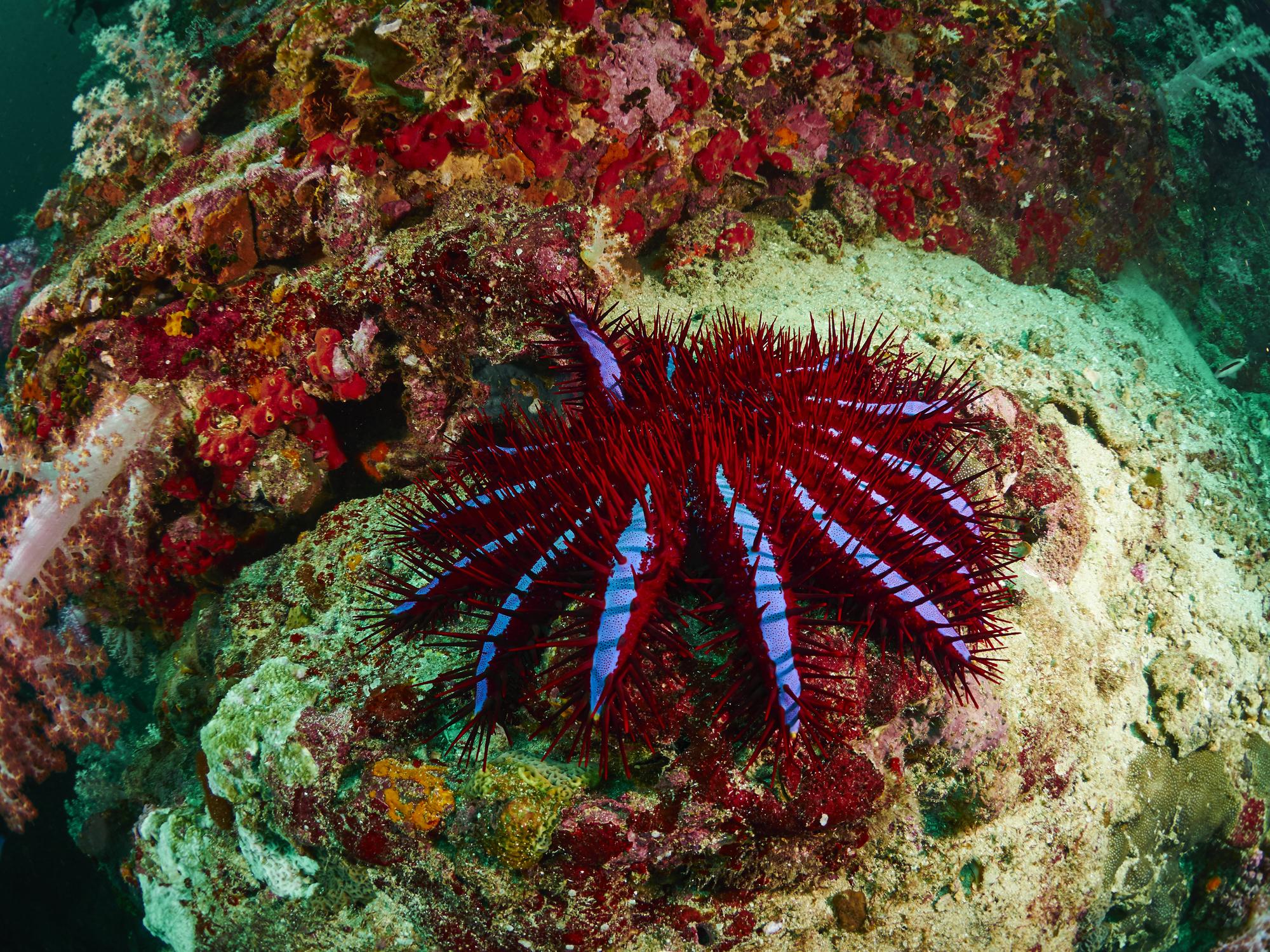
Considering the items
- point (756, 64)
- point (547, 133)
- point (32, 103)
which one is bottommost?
point (547, 133)

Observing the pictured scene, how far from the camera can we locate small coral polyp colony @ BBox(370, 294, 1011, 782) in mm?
1644

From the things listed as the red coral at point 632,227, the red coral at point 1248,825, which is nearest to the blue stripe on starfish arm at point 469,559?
the red coral at point 632,227

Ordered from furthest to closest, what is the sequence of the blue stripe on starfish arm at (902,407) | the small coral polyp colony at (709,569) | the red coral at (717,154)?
the red coral at (717,154)
the blue stripe on starfish arm at (902,407)
the small coral polyp colony at (709,569)

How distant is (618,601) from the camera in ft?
5.24

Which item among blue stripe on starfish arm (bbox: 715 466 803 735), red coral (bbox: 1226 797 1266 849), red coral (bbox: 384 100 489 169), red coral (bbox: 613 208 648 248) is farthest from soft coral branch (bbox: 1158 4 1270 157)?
blue stripe on starfish arm (bbox: 715 466 803 735)

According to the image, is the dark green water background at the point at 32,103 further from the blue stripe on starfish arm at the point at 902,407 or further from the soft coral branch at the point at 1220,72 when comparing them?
the soft coral branch at the point at 1220,72

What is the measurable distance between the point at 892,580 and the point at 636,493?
0.74 meters

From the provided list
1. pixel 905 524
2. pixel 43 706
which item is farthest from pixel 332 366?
pixel 43 706

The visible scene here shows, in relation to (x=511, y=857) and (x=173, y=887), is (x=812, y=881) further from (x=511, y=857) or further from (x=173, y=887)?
(x=173, y=887)

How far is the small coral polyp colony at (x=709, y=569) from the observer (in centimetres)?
164

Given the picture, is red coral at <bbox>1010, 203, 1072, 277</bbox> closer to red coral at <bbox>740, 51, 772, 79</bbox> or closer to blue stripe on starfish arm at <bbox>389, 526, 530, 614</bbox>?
red coral at <bbox>740, 51, 772, 79</bbox>

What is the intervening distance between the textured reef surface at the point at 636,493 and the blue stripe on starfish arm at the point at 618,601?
0.01 m

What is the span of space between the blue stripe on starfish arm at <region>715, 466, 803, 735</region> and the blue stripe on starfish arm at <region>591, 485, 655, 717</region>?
267 millimetres

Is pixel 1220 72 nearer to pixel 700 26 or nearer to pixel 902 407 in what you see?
pixel 700 26
